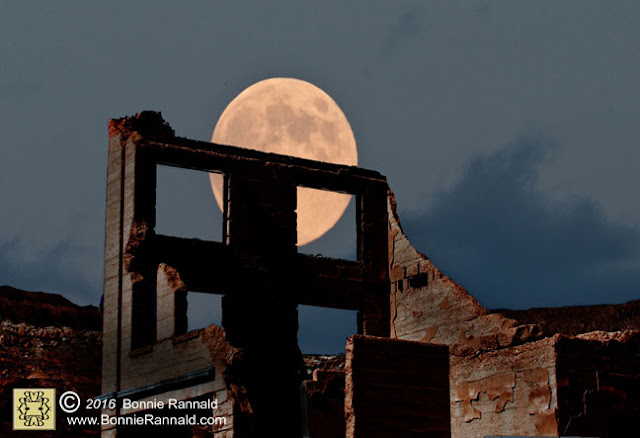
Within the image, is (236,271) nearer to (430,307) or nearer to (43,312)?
(430,307)

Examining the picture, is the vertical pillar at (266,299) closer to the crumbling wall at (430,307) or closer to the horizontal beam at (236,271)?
the horizontal beam at (236,271)

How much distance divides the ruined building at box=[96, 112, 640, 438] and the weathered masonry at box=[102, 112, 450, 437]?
0.03 metres

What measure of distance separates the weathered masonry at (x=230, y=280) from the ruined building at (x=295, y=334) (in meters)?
0.03

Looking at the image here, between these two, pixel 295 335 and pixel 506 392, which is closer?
pixel 506 392

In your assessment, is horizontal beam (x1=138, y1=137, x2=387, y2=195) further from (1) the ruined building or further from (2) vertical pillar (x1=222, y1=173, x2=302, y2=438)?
(2) vertical pillar (x1=222, y1=173, x2=302, y2=438)

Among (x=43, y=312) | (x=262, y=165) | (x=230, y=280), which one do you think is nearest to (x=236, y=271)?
(x=230, y=280)

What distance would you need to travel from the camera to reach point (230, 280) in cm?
1880

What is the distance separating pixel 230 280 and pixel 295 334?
5.44 feet

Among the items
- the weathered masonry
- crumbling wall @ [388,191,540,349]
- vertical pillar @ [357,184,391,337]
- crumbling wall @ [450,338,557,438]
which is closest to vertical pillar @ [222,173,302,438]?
the weathered masonry

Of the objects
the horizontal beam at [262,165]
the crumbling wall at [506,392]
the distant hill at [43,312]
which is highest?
the horizontal beam at [262,165]

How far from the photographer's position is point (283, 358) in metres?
Result: 18.8

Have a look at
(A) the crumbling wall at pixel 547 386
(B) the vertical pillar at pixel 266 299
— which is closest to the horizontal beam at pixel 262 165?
(B) the vertical pillar at pixel 266 299

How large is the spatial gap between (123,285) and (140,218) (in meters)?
1.25

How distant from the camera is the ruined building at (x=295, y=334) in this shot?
12.4 metres
